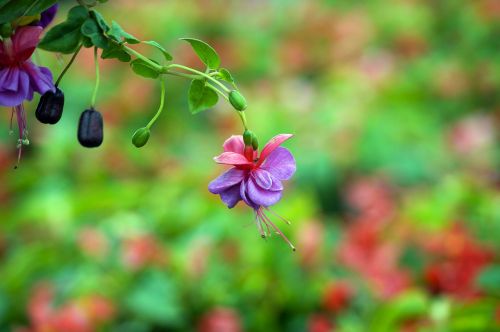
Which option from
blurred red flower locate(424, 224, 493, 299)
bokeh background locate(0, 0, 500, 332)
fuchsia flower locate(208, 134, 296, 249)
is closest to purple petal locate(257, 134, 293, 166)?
fuchsia flower locate(208, 134, 296, 249)

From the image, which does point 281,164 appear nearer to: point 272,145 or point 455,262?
point 272,145

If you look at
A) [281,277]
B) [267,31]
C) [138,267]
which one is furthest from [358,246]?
[267,31]

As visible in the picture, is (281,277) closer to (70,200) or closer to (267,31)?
(70,200)

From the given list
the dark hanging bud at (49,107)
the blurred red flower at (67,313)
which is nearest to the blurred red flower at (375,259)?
the blurred red flower at (67,313)

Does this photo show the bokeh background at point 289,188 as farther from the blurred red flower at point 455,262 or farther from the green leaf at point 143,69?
the green leaf at point 143,69

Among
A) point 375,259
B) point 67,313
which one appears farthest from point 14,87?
point 375,259

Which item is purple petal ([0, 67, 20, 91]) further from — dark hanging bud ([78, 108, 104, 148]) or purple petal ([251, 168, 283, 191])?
purple petal ([251, 168, 283, 191])
